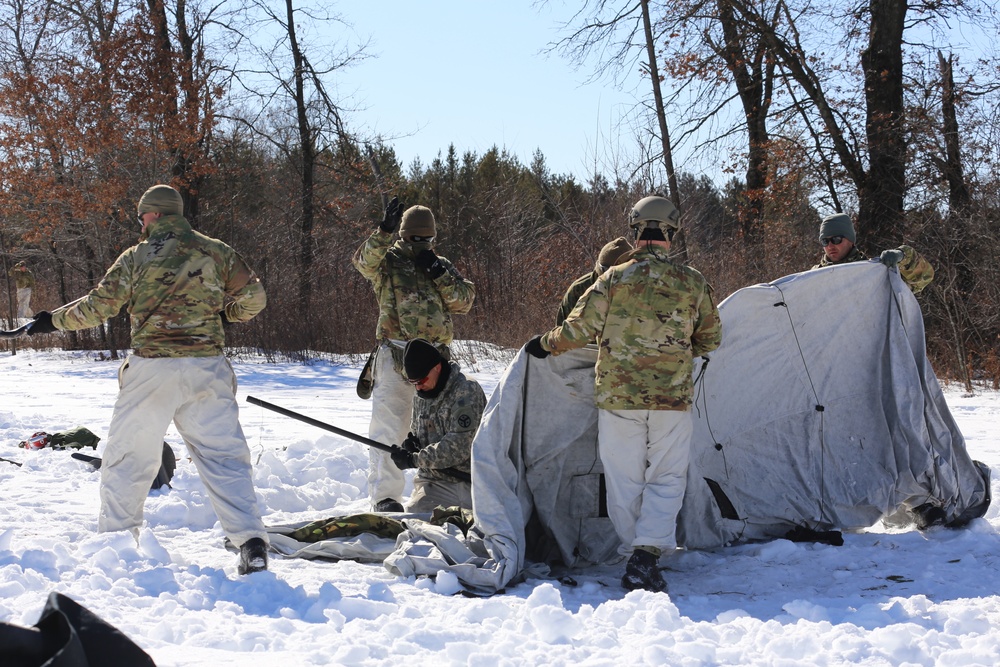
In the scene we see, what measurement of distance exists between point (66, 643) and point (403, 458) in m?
3.38

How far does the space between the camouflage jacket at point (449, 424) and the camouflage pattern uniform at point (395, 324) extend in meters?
0.46

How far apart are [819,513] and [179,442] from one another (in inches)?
208

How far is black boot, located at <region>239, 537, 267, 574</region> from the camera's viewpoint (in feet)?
14.9

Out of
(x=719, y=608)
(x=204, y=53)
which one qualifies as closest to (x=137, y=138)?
(x=204, y=53)

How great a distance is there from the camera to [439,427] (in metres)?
5.60

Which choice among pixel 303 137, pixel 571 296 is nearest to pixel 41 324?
pixel 571 296

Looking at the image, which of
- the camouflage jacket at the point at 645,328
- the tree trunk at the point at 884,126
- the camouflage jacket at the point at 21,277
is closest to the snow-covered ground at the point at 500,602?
the camouflage jacket at the point at 645,328

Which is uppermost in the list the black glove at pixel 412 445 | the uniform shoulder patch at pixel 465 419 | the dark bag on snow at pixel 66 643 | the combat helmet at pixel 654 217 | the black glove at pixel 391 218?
the black glove at pixel 391 218

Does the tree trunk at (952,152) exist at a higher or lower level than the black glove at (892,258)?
higher

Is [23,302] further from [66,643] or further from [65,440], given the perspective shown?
[66,643]

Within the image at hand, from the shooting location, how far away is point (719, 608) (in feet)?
13.9

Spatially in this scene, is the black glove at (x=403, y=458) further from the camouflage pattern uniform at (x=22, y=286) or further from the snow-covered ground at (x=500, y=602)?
the camouflage pattern uniform at (x=22, y=286)

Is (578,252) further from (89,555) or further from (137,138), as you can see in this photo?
(89,555)

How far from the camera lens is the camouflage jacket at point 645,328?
4652 millimetres
